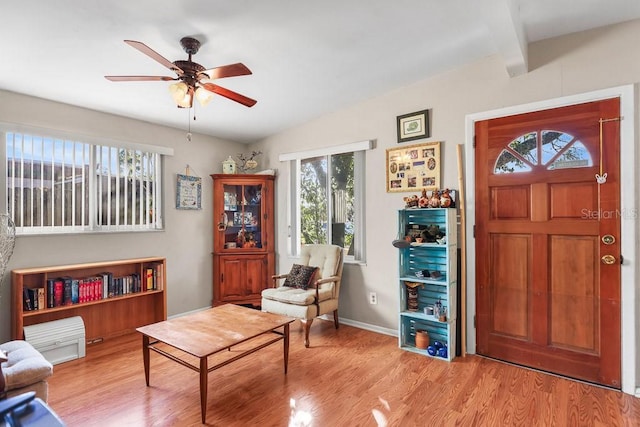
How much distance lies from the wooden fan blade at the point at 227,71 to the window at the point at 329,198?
6.21ft

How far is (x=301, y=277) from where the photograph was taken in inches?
146

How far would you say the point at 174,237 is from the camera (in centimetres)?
410

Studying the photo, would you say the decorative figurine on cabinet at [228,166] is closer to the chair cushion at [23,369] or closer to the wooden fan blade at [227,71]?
the wooden fan blade at [227,71]

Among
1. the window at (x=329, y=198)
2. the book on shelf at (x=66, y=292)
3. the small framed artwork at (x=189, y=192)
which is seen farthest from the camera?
the small framed artwork at (x=189, y=192)

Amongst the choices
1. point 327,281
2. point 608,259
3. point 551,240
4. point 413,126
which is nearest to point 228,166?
point 327,281

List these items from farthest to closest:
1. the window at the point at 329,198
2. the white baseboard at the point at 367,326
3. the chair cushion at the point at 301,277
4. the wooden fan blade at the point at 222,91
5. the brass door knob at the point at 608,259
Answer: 1. the window at the point at 329,198
2. the chair cushion at the point at 301,277
3. the white baseboard at the point at 367,326
4. the brass door knob at the point at 608,259
5. the wooden fan blade at the point at 222,91

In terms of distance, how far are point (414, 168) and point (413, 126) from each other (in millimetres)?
437

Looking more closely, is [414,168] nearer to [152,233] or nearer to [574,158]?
[574,158]

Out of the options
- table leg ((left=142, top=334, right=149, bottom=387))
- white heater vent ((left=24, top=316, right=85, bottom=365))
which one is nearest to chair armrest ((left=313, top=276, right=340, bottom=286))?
table leg ((left=142, top=334, right=149, bottom=387))

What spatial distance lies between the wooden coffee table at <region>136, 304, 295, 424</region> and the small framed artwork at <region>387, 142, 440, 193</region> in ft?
6.04

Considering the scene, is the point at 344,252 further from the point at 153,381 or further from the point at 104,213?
the point at 104,213

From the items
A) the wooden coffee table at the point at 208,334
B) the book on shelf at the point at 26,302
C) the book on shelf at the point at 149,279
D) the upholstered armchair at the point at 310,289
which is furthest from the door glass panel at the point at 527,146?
the book on shelf at the point at 26,302

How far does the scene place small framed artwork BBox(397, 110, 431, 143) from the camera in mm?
3312

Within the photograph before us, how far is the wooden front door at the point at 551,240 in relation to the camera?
2461 mm
